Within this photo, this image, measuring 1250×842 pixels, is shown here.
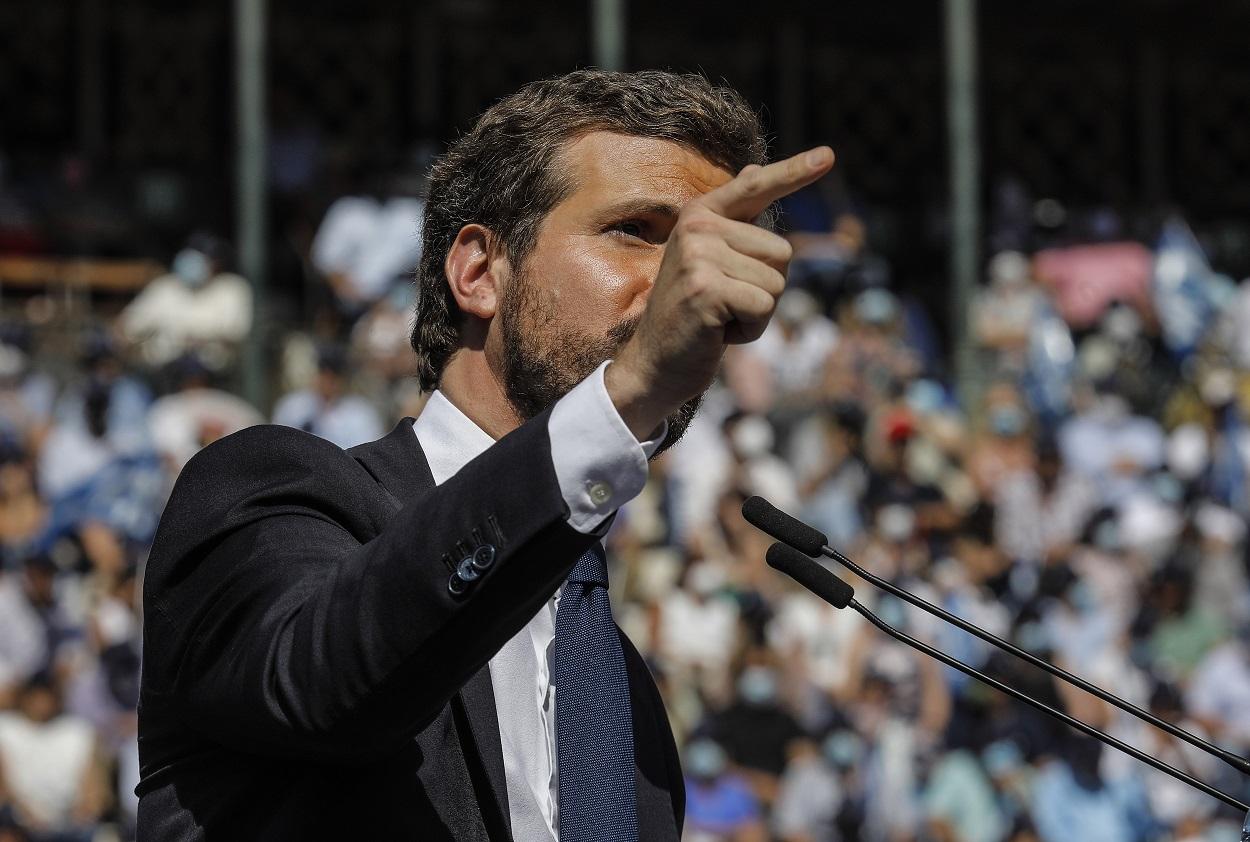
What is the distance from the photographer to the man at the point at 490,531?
5.95ft

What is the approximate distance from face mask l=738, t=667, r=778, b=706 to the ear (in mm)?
6727

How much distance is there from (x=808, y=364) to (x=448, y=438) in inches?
385

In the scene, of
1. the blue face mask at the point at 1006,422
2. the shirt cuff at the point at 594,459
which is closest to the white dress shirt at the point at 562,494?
the shirt cuff at the point at 594,459

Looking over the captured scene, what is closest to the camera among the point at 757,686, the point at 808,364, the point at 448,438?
the point at 448,438

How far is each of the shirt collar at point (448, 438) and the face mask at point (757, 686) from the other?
6.80 meters

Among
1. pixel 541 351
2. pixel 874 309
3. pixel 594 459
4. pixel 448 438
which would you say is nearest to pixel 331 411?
pixel 874 309

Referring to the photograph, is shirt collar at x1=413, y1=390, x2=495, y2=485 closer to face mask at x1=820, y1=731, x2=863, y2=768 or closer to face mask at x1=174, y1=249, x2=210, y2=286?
face mask at x1=820, y1=731, x2=863, y2=768

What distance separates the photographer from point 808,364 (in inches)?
482

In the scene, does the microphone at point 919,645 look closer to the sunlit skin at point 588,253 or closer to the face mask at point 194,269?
the sunlit skin at point 588,253

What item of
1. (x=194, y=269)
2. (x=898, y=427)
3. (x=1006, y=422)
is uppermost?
(x=194, y=269)

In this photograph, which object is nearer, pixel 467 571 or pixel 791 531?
pixel 467 571

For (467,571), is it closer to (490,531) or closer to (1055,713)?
(490,531)

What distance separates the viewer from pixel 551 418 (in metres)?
1.90

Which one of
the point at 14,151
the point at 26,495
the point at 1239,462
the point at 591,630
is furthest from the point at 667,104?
the point at 14,151
